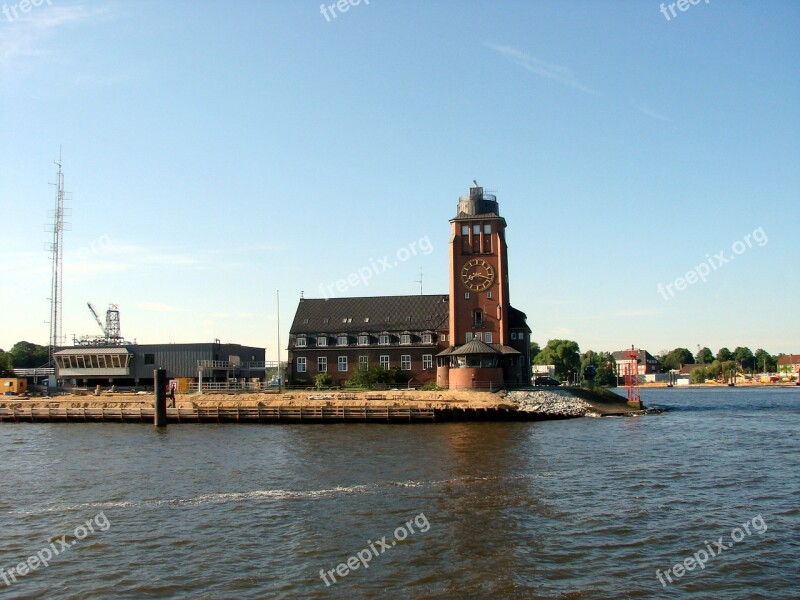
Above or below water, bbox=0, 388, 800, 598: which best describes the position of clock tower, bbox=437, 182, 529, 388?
above

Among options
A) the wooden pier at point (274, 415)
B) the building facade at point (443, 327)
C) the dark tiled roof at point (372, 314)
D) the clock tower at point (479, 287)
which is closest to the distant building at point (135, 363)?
the building facade at point (443, 327)

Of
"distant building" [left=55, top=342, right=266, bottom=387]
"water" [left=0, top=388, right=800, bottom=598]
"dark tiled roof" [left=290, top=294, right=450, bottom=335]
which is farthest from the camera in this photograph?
"distant building" [left=55, top=342, right=266, bottom=387]

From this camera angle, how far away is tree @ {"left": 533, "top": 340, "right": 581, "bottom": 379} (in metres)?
151

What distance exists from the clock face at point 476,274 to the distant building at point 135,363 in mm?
33948

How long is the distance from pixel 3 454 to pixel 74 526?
2483 centimetres

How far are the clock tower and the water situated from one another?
33.4m

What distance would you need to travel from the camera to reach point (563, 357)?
15125cm

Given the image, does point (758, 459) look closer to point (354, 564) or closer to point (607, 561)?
point (607, 561)

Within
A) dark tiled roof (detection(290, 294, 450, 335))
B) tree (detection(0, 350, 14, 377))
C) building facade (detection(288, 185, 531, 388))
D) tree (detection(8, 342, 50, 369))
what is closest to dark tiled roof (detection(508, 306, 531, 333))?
building facade (detection(288, 185, 531, 388))

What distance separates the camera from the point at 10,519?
28.0m

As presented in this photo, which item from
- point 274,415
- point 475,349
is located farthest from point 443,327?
point 274,415

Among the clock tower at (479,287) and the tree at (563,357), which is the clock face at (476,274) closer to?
the clock tower at (479,287)

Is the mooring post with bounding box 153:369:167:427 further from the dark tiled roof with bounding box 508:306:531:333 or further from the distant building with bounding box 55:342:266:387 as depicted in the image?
the dark tiled roof with bounding box 508:306:531:333

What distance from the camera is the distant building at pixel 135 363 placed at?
92875 millimetres
